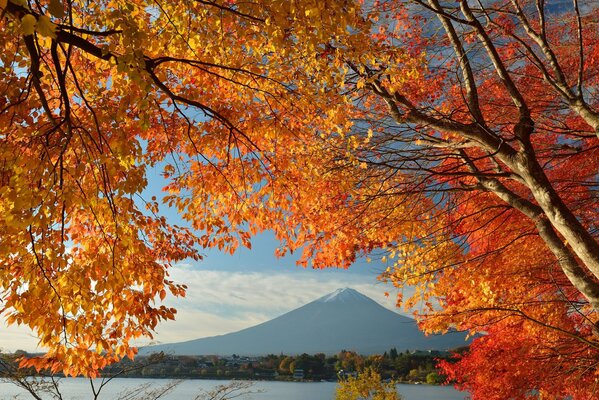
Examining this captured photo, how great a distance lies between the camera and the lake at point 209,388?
31.7 ft

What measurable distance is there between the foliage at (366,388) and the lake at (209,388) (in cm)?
230

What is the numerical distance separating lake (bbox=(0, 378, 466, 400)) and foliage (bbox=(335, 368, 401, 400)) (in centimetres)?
230

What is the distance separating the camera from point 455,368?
40.0ft

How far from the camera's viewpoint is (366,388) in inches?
532

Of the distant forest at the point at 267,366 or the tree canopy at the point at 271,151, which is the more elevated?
the tree canopy at the point at 271,151

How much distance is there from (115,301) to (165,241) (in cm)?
165

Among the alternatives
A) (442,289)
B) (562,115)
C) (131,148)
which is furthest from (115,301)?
(562,115)

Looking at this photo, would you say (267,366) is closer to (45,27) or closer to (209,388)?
(209,388)

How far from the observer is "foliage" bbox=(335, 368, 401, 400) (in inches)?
527

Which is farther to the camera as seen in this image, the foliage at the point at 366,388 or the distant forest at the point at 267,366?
the foliage at the point at 366,388

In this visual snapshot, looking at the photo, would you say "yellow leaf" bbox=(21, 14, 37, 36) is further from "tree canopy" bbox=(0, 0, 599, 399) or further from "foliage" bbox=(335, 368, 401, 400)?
"foliage" bbox=(335, 368, 401, 400)

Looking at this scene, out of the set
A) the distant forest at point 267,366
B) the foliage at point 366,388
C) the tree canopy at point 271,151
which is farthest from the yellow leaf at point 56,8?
the foliage at point 366,388

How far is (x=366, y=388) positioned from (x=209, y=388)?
541cm

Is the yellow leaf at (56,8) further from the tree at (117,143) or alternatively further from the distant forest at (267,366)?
the distant forest at (267,366)
